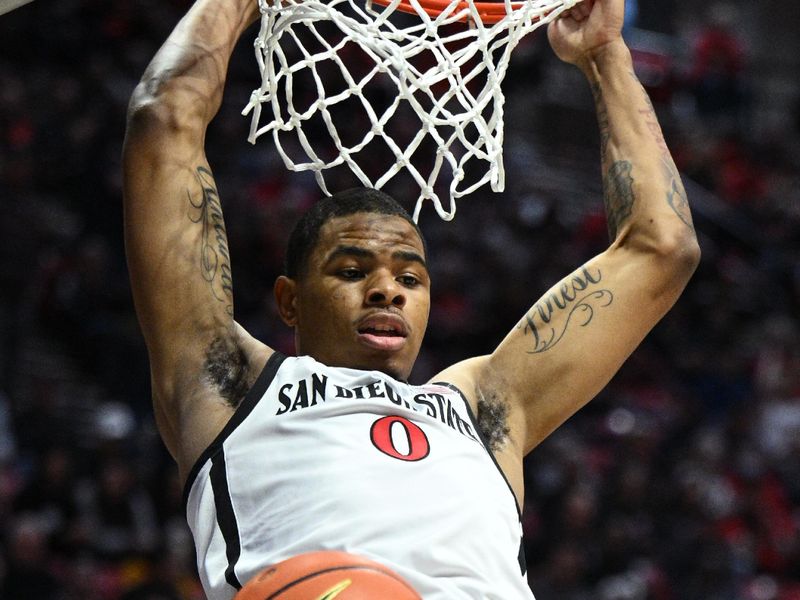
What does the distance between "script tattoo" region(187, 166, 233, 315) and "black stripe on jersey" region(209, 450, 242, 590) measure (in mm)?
372

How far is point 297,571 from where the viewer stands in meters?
2.22

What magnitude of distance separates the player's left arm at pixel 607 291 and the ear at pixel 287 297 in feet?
1.28

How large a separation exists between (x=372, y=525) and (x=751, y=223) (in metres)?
7.93

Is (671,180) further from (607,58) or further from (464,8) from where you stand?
(464,8)

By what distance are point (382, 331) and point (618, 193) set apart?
783 millimetres

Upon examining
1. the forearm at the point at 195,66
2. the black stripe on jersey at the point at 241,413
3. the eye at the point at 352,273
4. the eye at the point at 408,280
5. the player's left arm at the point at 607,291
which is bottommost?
the player's left arm at the point at 607,291

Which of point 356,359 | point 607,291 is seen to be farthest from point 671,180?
point 356,359

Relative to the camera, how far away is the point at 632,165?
3.28 metres

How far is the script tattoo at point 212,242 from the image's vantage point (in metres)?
2.88

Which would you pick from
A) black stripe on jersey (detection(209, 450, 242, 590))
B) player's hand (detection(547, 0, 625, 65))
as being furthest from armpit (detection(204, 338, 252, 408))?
player's hand (detection(547, 0, 625, 65))

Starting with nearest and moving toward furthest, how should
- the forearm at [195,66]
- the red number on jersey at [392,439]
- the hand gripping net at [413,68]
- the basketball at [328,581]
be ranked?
the basketball at [328,581], the red number on jersey at [392,439], the forearm at [195,66], the hand gripping net at [413,68]

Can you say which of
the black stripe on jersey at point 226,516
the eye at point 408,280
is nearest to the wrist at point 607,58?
the eye at point 408,280

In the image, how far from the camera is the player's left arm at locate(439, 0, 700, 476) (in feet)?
10.1

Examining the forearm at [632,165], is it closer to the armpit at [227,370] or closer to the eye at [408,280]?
the eye at [408,280]
